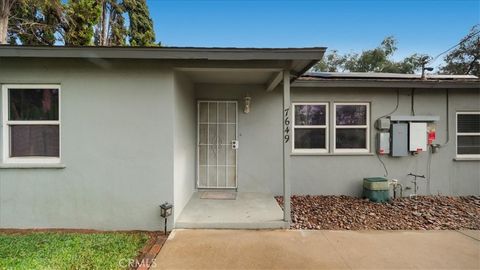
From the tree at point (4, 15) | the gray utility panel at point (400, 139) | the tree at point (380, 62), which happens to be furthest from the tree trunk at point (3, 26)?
the tree at point (380, 62)

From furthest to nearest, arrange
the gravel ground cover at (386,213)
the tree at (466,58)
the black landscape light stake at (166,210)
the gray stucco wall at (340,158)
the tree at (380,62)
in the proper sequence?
the tree at (380,62), the tree at (466,58), the gray stucco wall at (340,158), the gravel ground cover at (386,213), the black landscape light stake at (166,210)

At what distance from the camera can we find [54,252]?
333 centimetres

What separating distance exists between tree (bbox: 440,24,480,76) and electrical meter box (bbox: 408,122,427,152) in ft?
49.3

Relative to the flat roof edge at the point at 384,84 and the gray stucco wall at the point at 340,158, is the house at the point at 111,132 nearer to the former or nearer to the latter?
the gray stucco wall at the point at 340,158

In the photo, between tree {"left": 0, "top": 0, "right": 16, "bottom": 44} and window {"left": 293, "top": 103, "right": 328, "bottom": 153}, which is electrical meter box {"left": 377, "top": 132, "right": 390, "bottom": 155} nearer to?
window {"left": 293, "top": 103, "right": 328, "bottom": 153}

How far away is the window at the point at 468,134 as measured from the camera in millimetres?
6590

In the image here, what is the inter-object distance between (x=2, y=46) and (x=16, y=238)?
278 cm

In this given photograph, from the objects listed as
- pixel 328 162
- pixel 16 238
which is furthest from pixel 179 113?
pixel 328 162

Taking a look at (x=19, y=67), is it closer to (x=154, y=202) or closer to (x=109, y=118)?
(x=109, y=118)

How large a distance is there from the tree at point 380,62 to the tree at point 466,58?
1.87 m

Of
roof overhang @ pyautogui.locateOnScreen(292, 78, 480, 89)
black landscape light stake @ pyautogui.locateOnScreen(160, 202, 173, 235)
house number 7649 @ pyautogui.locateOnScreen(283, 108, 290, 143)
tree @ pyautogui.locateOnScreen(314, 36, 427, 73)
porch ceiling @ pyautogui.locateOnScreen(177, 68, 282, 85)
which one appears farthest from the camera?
tree @ pyautogui.locateOnScreen(314, 36, 427, 73)

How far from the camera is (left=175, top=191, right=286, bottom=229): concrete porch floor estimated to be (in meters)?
4.31

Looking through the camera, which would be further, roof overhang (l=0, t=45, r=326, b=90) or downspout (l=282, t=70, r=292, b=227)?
downspout (l=282, t=70, r=292, b=227)

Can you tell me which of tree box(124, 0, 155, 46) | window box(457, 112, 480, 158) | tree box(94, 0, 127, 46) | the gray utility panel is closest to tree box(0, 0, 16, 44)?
tree box(94, 0, 127, 46)
